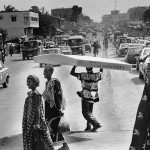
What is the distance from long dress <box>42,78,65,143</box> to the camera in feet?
29.1

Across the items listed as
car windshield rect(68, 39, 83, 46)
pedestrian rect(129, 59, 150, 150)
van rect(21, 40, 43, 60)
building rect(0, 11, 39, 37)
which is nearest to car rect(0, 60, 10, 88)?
pedestrian rect(129, 59, 150, 150)

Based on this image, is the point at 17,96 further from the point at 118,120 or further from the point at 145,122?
the point at 145,122

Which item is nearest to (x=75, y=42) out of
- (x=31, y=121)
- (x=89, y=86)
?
(x=89, y=86)

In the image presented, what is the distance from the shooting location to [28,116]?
24.5 ft

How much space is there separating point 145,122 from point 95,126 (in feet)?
23.3

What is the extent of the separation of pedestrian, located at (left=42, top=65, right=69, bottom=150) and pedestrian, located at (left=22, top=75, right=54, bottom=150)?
1.27 metres

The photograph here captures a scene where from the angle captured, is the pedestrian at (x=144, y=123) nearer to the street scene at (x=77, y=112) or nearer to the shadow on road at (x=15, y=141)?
the street scene at (x=77, y=112)

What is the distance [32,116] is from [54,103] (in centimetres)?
145

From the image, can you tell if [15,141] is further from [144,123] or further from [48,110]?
[144,123]

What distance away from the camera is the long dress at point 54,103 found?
886 cm

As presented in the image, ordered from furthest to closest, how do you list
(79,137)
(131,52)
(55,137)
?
(131,52) → (79,137) → (55,137)

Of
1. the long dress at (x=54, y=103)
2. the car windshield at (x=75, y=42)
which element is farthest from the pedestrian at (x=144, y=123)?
the car windshield at (x=75, y=42)

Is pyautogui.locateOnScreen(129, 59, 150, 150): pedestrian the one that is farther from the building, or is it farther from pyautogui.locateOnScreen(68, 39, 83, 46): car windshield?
the building

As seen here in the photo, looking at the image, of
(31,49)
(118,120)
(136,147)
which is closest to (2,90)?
(118,120)
